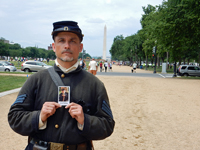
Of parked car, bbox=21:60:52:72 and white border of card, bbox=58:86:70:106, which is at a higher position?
white border of card, bbox=58:86:70:106

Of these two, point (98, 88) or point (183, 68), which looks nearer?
point (98, 88)

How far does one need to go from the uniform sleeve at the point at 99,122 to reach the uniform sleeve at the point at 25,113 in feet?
1.30

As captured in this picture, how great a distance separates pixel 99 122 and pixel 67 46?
69 centimetres

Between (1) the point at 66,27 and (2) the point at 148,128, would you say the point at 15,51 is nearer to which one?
(2) the point at 148,128

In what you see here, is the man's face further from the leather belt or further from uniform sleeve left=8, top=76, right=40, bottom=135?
the leather belt

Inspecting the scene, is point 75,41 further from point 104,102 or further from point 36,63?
point 36,63

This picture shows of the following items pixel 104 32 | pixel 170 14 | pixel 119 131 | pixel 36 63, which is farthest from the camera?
pixel 104 32

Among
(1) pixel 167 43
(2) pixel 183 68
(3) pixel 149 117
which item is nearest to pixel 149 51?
(2) pixel 183 68

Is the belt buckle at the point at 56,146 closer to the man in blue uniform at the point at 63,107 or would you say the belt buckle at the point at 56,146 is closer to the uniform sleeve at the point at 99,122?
the man in blue uniform at the point at 63,107

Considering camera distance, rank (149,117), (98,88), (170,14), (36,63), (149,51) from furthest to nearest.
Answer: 1. (149,51)
2. (36,63)
3. (170,14)
4. (149,117)
5. (98,88)

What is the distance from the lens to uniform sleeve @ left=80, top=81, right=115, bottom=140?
1.99m

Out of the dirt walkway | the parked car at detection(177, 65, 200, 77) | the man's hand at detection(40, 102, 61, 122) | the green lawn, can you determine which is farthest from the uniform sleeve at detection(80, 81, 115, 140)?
the parked car at detection(177, 65, 200, 77)

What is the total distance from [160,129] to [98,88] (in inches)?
183

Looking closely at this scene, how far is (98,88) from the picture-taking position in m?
2.16
